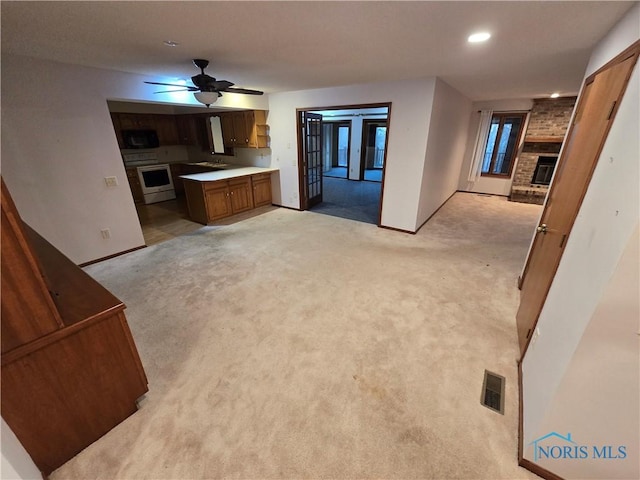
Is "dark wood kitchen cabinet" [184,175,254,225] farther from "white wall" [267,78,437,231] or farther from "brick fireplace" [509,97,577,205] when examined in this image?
"brick fireplace" [509,97,577,205]

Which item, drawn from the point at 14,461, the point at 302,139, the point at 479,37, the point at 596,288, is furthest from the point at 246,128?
the point at 596,288

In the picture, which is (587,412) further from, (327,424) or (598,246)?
(327,424)

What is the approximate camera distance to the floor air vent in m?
1.67

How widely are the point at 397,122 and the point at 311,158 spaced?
2131 mm

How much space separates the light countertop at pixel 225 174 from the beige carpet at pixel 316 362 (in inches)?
58.8

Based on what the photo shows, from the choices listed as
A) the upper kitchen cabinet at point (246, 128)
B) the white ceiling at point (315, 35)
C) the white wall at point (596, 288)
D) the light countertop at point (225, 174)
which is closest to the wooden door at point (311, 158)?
the light countertop at point (225, 174)

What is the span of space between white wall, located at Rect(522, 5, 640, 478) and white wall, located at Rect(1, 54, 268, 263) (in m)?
4.64

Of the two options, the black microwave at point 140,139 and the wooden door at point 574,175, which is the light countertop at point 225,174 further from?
the wooden door at point 574,175

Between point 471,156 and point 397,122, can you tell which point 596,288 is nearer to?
point 397,122

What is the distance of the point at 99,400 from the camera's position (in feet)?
4.76

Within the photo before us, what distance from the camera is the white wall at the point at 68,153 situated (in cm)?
270

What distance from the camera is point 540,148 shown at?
6.12 m

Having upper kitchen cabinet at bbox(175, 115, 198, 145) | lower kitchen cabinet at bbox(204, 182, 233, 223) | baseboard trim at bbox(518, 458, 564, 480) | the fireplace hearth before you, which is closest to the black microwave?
upper kitchen cabinet at bbox(175, 115, 198, 145)

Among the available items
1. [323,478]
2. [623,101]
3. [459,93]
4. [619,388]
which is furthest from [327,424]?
[459,93]
